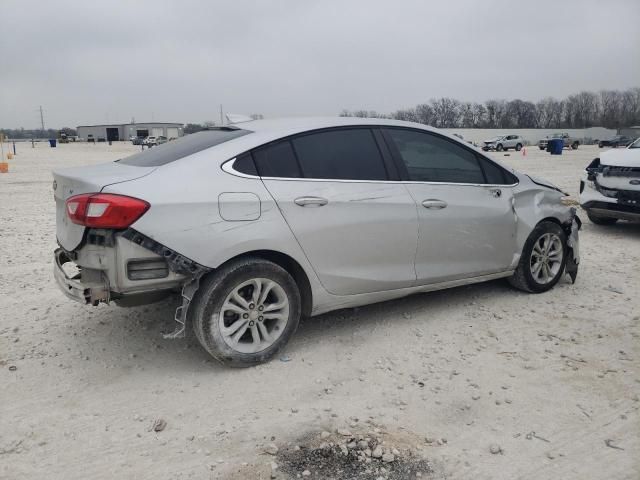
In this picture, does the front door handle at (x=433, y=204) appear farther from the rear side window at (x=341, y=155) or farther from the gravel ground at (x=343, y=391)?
the gravel ground at (x=343, y=391)

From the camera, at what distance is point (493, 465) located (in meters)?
2.62

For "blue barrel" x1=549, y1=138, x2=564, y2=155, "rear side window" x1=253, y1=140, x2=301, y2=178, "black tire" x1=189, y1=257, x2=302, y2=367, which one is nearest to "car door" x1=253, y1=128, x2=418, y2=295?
"rear side window" x1=253, y1=140, x2=301, y2=178

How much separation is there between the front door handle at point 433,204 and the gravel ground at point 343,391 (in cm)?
97

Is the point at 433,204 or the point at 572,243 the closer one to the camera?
the point at 433,204

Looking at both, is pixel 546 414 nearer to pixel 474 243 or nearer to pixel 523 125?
pixel 474 243

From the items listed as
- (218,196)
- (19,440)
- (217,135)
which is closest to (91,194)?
(218,196)

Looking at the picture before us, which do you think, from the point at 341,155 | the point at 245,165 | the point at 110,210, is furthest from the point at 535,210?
the point at 110,210

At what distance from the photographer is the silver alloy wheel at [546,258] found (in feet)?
16.5

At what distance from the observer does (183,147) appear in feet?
12.5

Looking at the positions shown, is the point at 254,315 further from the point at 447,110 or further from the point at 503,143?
the point at 447,110

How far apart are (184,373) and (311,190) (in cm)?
153

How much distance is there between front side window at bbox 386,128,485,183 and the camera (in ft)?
13.9

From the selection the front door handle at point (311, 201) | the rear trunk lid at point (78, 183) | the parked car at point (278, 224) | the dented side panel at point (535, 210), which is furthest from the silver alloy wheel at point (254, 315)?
the dented side panel at point (535, 210)

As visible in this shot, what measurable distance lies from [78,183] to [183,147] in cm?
79
